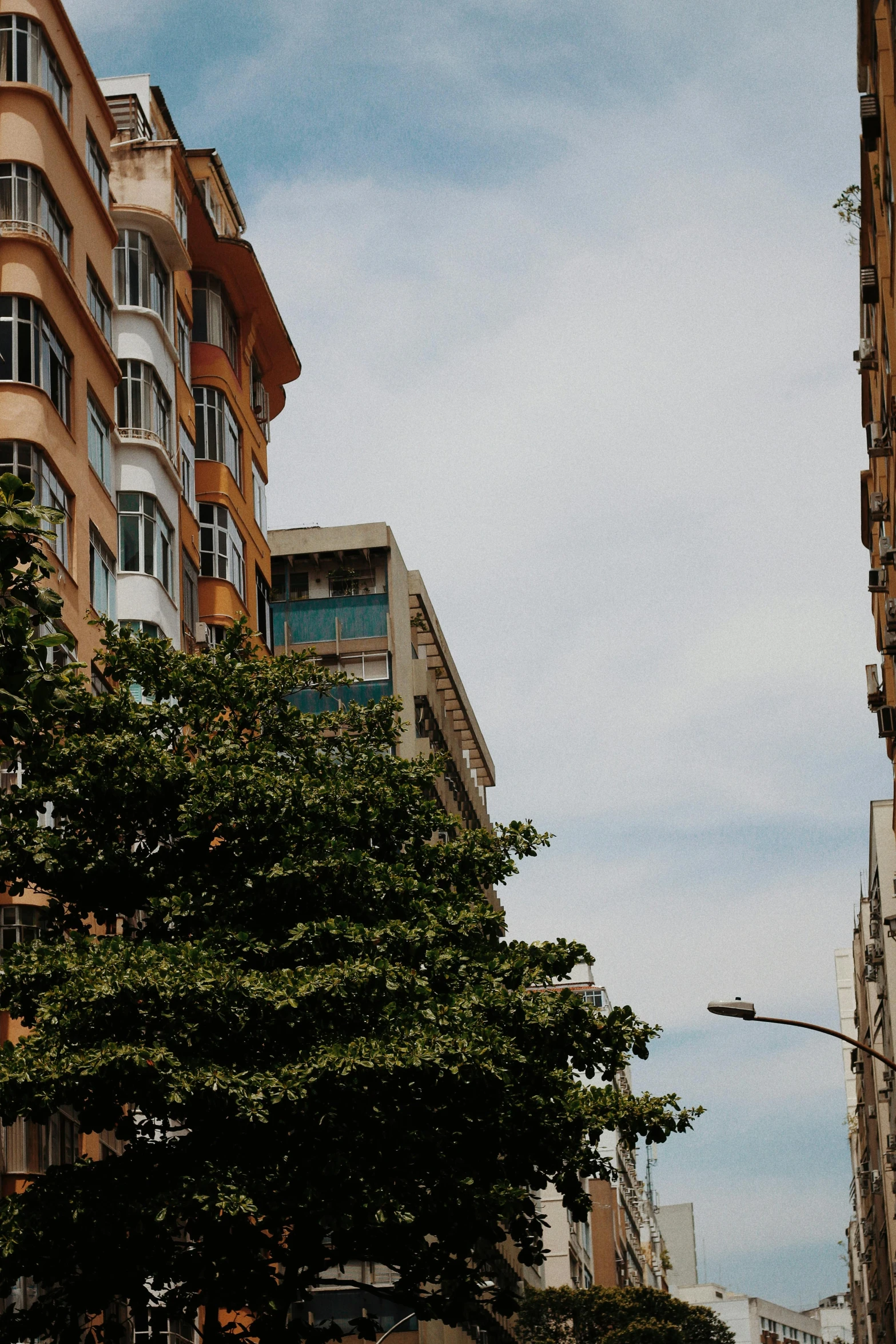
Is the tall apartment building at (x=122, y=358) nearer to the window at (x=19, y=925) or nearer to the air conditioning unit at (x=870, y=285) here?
the window at (x=19, y=925)

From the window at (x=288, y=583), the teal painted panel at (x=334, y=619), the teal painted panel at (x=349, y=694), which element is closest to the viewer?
the teal painted panel at (x=349, y=694)

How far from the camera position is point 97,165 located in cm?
3759

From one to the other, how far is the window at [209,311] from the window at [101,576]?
11.1m

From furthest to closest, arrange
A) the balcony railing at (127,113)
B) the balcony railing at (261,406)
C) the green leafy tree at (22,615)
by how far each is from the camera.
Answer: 1. the balcony railing at (261,406)
2. the balcony railing at (127,113)
3. the green leafy tree at (22,615)

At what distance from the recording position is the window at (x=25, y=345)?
31.8 m

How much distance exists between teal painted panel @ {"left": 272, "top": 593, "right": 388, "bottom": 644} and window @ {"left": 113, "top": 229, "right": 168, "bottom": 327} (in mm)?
30383

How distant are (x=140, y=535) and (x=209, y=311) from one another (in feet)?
33.0

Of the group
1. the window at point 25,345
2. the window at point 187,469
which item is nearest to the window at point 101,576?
the window at point 25,345

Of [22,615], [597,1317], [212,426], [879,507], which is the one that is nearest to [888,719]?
[879,507]

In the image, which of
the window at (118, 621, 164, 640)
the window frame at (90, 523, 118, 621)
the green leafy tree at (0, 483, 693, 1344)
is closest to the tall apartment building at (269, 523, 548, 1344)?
the window at (118, 621, 164, 640)

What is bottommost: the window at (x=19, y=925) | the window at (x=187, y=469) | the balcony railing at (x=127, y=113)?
the window at (x=19, y=925)

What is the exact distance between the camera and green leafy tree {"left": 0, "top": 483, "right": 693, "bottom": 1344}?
21.3 m

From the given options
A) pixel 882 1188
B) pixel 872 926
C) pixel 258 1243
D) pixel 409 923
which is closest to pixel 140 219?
pixel 409 923

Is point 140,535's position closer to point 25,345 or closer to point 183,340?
point 25,345
